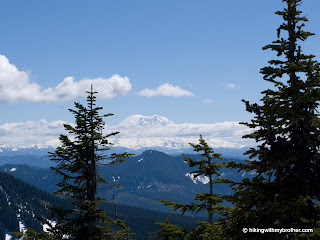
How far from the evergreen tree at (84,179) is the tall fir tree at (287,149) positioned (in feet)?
38.4

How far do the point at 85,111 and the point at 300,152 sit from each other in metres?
15.2

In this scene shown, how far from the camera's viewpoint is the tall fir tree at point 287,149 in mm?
10258

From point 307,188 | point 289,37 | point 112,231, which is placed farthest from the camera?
point 112,231

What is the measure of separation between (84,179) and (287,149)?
594 inches

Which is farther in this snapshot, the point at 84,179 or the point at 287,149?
the point at 84,179

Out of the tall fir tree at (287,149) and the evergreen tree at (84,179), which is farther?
the evergreen tree at (84,179)

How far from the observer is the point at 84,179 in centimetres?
2138

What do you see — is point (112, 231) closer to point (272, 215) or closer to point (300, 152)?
point (272, 215)

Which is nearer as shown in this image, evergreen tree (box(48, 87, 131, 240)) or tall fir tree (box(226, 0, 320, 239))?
tall fir tree (box(226, 0, 320, 239))

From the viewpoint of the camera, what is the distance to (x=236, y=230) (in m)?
10.5

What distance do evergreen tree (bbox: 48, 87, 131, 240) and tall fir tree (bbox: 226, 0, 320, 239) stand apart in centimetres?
1171

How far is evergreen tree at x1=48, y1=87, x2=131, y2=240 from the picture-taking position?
2025cm

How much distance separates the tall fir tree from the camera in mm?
10258

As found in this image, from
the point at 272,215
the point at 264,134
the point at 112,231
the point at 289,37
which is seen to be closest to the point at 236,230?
the point at 272,215
